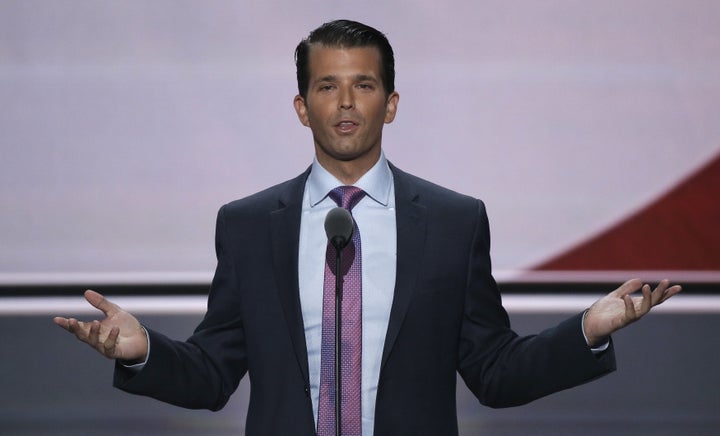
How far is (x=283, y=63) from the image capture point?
10.8ft

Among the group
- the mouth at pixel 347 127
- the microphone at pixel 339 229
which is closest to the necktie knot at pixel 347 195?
the mouth at pixel 347 127

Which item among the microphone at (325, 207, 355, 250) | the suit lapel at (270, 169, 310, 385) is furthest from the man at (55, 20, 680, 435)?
the microphone at (325, 207, 355, 250)

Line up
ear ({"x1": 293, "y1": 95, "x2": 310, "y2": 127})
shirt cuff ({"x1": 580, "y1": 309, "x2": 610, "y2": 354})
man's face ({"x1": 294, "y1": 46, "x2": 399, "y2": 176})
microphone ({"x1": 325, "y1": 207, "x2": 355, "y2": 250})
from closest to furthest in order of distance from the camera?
microphone ({"x1": 325, "y1": 207, "x2": 355, "y2": 250}) → shirt cuff ({"x1": 580, "y1": 309, "x2": 610, "y2": 354}) → man's face ({"x1": 294, "y1": 46, "x2": 399, "y2": 176}) → ear ({"x1": 293, "y1": 95, "x2": 310, "y2": 127})

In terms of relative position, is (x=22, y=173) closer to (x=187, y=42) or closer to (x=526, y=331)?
(x=187, y=42)

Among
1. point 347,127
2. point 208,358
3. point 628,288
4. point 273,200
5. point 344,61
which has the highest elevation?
point 344,61

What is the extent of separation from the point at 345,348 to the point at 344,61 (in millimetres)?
505

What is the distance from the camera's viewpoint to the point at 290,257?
A: 72.7 inches

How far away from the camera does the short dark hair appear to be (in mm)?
1897

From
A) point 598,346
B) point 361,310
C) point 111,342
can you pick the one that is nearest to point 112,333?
point 111,342

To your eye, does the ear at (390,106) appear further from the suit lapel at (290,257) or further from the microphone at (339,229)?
the microphone at (339,229)

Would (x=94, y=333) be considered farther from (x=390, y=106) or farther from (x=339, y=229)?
(x=390, y=106)

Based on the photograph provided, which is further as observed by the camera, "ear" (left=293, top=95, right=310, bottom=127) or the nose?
"ear" (left=293, top=95, right=310, bottom=127)

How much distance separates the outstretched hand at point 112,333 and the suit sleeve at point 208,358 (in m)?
0.03

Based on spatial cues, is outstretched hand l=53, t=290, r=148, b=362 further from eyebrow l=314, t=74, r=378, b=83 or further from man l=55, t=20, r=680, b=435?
eyebrow l=314, t=74, r=378, b=83
